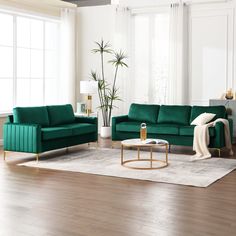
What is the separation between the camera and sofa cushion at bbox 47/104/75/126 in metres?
8.16

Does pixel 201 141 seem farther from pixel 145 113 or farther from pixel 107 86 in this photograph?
pixel 107 86

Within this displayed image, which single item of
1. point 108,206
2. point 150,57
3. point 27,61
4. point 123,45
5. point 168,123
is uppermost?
point 123,45

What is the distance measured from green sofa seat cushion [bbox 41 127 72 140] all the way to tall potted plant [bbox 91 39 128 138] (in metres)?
2.71

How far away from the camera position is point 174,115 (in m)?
8.48

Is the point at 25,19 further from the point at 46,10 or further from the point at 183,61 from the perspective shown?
the point at 183,61

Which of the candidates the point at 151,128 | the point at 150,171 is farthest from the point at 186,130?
the point at 150,171

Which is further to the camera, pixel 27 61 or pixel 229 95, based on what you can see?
pixel 27 61

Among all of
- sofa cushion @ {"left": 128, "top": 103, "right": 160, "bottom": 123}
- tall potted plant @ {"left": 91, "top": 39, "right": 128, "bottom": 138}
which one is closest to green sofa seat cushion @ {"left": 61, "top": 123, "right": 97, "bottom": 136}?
sofa cushion @ {"left": 128, "top": 103, "right": 160, "bottom": 123}

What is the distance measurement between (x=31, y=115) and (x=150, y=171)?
7.77ft

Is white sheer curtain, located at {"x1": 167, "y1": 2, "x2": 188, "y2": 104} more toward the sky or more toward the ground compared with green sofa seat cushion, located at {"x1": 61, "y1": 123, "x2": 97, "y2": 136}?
more toward the sky

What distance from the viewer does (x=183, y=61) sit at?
9750 millimetres

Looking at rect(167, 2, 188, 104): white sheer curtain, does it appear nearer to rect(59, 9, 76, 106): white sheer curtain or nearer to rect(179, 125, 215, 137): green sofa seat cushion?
rect(179, 125, 215, 137): green sofa seat cushion

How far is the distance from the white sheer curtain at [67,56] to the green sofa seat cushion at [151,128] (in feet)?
8.49

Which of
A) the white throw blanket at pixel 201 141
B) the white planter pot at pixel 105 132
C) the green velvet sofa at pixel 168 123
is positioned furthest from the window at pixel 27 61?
the white throw blanket at pixel 201 141
